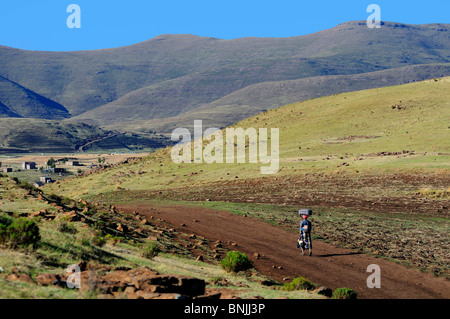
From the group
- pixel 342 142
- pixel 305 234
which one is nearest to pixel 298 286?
pixel 305 234

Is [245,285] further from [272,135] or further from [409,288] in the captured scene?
[272,135]

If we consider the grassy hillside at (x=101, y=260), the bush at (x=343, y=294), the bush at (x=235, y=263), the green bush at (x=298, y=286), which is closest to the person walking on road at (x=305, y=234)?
the grassy hillside at (x=101, y=260)

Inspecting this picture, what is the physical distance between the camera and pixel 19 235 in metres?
11.5

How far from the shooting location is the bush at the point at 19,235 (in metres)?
11.3

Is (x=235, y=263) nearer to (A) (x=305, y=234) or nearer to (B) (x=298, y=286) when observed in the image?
(B) (x=298, y=286)

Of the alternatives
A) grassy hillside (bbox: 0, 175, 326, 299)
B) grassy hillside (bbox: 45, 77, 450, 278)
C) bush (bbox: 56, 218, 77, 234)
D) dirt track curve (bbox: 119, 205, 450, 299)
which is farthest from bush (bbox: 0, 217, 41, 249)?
grassy hillside (bbox: 45, 77, 450, 278)

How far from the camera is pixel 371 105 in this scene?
6419 cm

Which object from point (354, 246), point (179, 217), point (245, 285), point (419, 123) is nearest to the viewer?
point (245, 285)

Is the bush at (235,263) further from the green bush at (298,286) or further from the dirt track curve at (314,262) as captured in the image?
the green bush at (298,286)

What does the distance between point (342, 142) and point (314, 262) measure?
125ft

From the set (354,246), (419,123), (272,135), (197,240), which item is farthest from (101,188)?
(419,123)

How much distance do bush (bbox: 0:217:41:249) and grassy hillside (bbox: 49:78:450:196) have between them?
31526 mm

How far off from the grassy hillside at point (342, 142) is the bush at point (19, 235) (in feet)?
103
